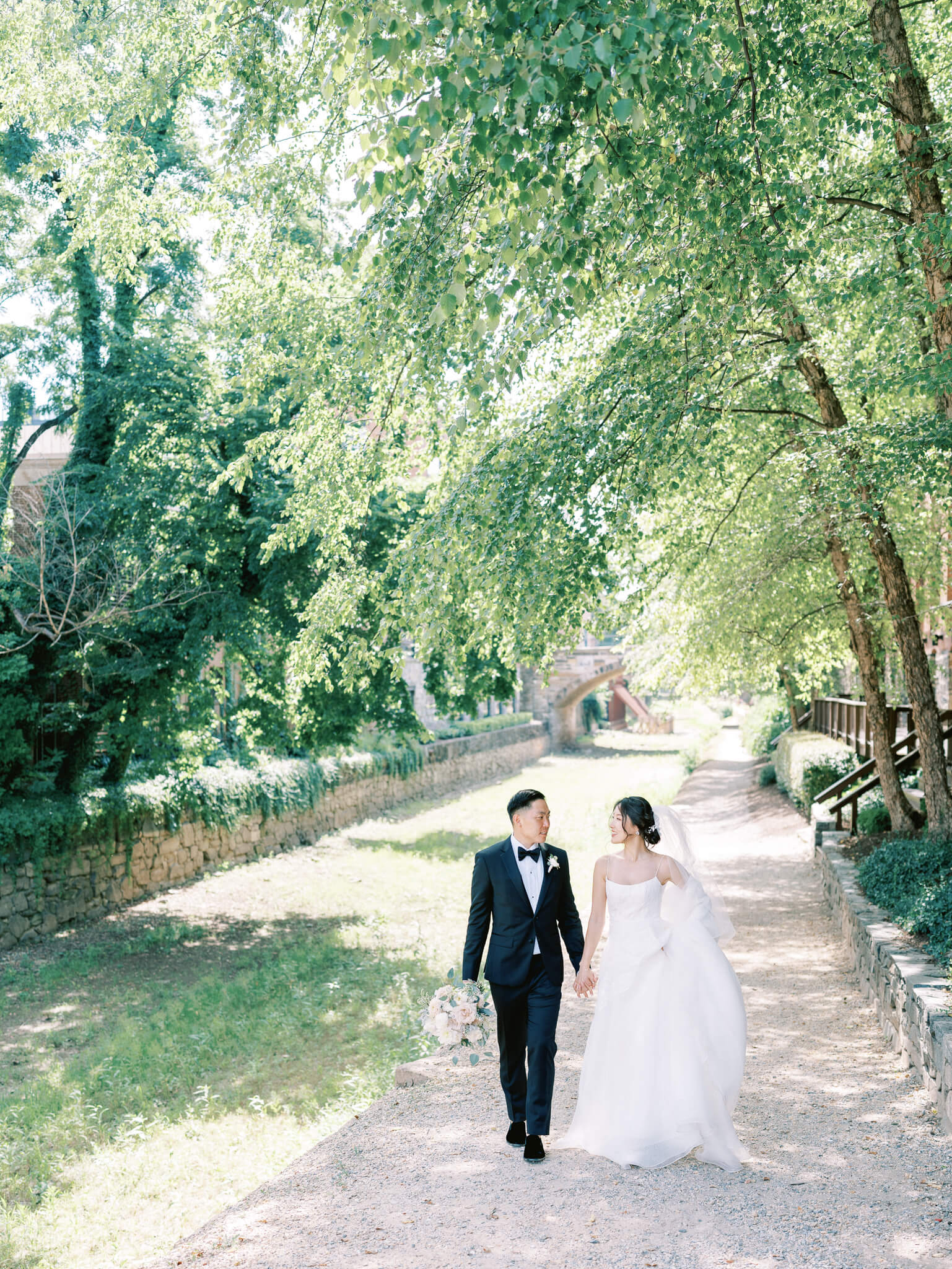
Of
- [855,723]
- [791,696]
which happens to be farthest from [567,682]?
[855,723]

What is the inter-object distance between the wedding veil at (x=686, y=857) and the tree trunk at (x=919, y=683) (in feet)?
16.6

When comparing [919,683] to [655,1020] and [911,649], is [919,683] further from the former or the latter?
[655,1020]

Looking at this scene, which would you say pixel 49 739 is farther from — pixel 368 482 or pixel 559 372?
pixel 559 372

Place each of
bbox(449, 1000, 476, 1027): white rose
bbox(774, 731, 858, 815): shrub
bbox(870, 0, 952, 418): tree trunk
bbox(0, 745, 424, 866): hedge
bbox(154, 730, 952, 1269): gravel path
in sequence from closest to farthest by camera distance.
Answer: bbox(154, 730, 952, 1269): gravel path < bbox(449, 1000, 476, 1027): white rose < bbox(870, 0, 952, 418): tree trunk < bbox(0, 745, 424, 866): hedge < bbox(774, 731, 858, 815): shrub

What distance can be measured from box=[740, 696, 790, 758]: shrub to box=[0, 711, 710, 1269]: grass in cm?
1381

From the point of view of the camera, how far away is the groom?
15.1 feet

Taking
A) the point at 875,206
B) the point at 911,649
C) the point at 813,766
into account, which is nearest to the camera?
the point at 875,206

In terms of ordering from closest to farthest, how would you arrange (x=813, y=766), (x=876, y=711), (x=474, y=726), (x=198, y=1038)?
1. (x=198, y=1038)
2. (x=876, y=711)
3. (x=813, y=766)
4. (x=474, y=726)

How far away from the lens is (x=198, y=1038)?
361 inches

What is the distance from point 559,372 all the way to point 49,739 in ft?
27.3

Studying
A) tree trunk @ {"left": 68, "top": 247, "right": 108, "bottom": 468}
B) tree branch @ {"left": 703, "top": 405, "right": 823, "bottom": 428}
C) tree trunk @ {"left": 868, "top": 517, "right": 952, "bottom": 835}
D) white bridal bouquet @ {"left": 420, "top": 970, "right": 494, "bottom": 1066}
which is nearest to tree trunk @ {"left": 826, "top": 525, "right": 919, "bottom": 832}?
tree trunk @ {"left": 868, "top": 517, "right": 952, "bottom": 835}

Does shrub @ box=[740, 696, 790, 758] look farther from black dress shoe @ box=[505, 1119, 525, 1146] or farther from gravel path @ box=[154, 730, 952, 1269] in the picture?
black dress shoe @ box=[505, 1119, 525, 1146]

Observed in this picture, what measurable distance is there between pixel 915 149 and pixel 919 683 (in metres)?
5.17

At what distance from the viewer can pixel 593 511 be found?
652 cm
